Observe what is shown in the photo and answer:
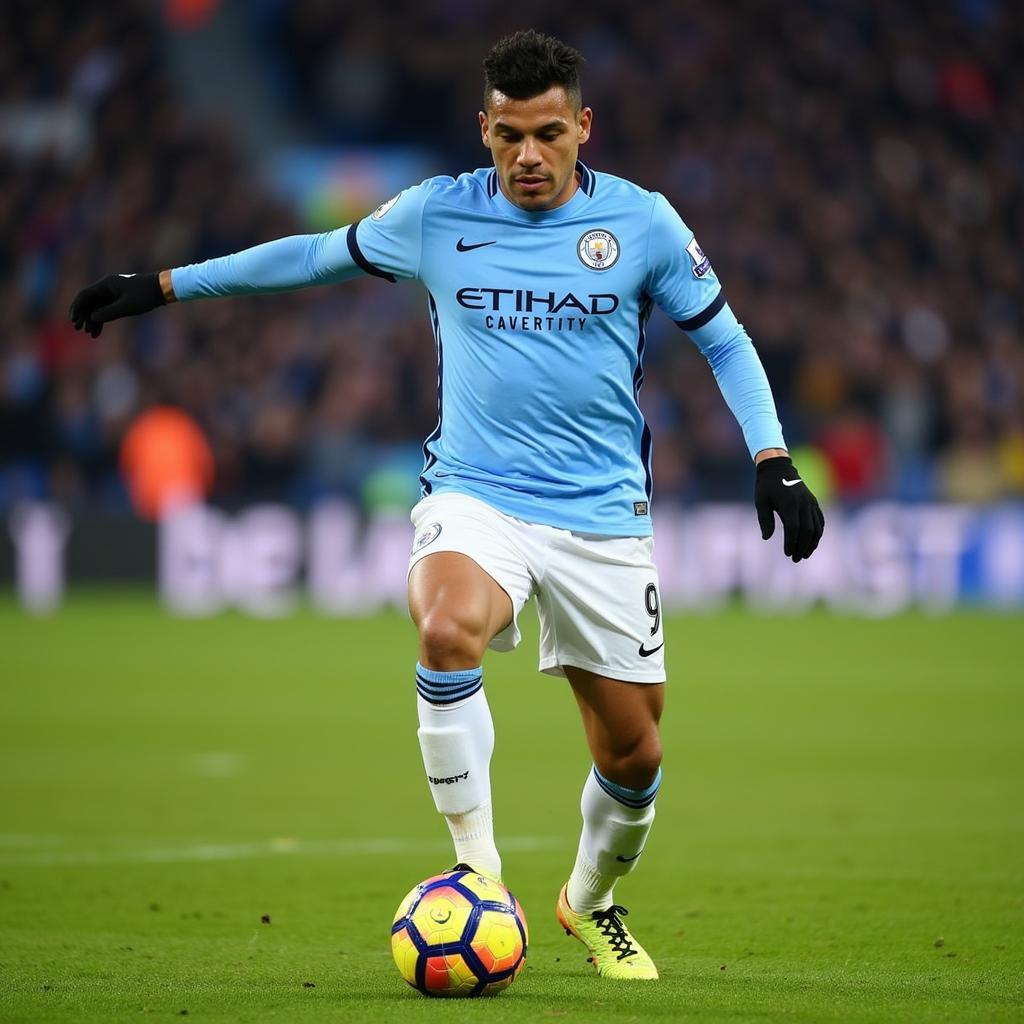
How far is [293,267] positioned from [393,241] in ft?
0.93

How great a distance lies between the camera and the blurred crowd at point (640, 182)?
2144 cm

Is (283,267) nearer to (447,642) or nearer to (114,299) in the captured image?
(114,299)

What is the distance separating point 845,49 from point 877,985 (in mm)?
23537

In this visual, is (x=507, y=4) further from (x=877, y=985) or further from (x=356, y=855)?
(x=877, y=985)

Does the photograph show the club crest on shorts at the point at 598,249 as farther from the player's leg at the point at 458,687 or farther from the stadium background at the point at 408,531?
the stadium background at the point at 408,531

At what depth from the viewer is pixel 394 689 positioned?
43.9 feet

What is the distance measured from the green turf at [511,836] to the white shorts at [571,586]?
2.74ft

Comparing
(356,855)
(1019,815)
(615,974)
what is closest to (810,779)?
(1019,815)

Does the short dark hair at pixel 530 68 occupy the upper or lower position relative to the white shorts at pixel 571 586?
upper

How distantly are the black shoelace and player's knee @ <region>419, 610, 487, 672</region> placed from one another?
996mm

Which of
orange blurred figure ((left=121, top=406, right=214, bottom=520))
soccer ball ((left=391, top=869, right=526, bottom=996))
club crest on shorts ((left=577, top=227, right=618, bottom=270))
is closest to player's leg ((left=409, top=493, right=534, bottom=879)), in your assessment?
soccer ball ((left=391, top=869, right=526, bottom=996))

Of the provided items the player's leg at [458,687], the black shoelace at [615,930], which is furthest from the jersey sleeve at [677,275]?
the black shoelace at [615,930]

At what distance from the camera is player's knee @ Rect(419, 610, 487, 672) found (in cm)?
468

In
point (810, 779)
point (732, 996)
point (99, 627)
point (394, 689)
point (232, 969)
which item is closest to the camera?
point (732, 996)
